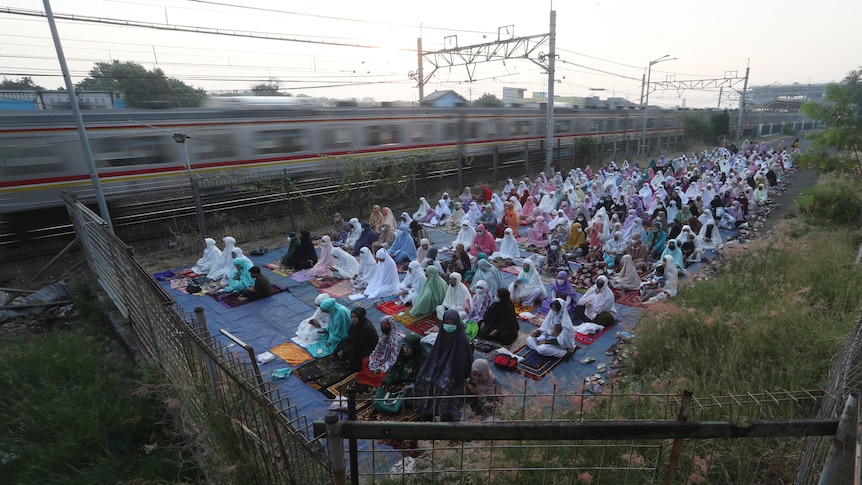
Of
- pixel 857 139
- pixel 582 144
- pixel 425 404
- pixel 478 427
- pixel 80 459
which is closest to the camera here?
pixel 478 427

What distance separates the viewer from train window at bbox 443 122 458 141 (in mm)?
17844

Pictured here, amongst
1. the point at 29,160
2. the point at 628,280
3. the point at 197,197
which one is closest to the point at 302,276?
the point at 197,197

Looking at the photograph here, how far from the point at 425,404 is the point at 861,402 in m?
3.41

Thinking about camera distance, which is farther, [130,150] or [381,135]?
[381,135]

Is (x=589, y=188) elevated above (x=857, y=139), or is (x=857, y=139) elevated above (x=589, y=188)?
(x=857, y=139)

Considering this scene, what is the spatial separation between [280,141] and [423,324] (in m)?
8.75

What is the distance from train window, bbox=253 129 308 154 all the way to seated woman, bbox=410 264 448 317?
8099 mm

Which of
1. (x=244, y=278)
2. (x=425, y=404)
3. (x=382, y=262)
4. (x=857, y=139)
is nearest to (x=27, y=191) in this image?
(x=244, y=278)

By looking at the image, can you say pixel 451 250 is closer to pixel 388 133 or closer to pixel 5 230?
pixel 388 133

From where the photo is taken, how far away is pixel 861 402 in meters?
1.82

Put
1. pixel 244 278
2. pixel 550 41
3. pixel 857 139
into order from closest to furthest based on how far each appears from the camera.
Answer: pixel 244 278
pixel 857 139
pixel 550 41

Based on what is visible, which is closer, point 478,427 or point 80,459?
point 478,427

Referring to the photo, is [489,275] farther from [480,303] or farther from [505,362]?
[505,362]

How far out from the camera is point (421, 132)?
55.4 ft
